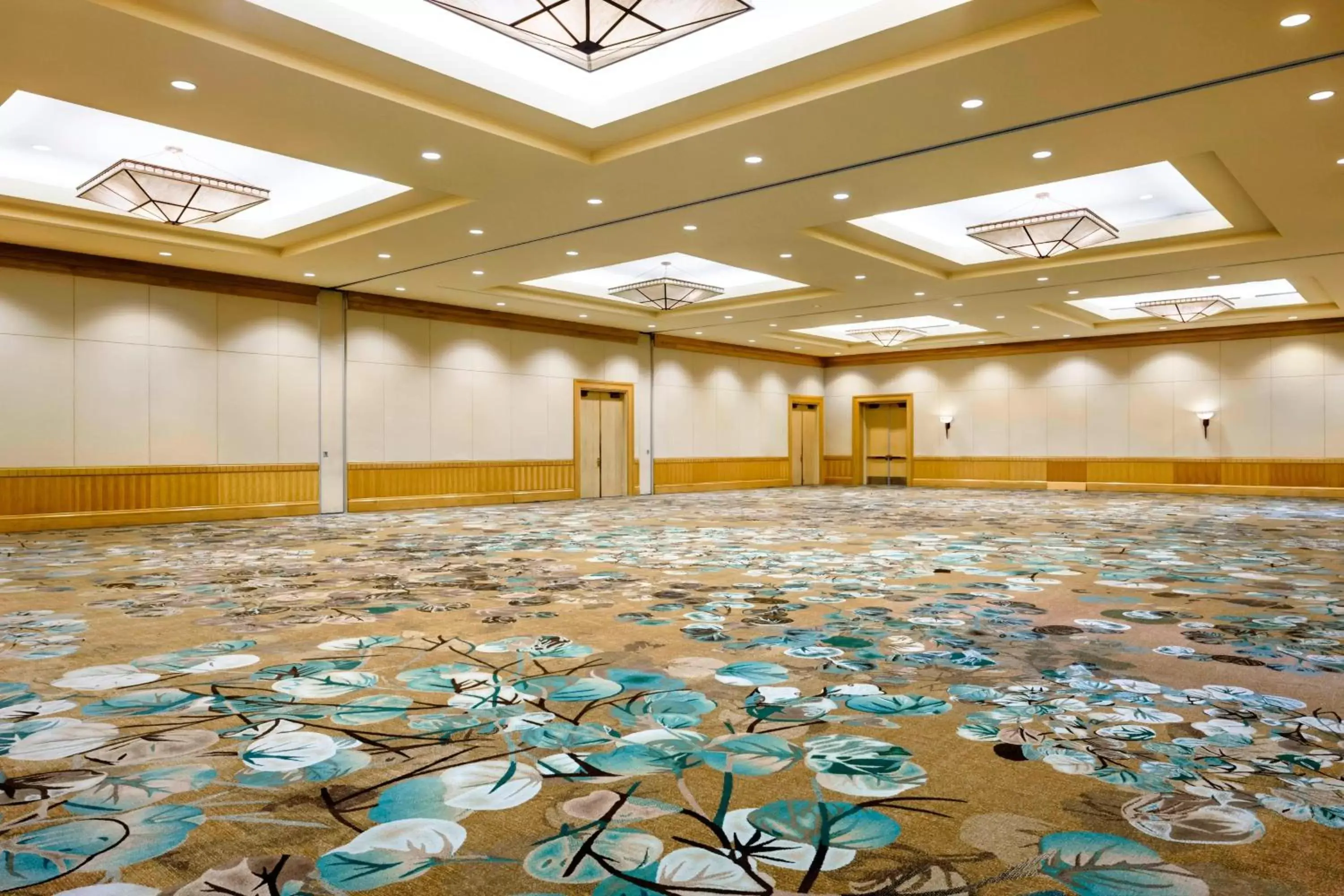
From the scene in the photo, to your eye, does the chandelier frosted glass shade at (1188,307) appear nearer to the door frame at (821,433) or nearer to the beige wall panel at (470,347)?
the door frame at (821,433)

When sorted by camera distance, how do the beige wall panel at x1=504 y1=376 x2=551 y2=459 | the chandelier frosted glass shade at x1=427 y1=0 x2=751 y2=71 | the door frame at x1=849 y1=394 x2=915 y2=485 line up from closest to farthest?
the chandelier frosted glass shade at x1=427 y1=0 x2=751 y2=71 < the beige wall panel at x1=504 y1=376 x2=551 y2=459 < the door frame at x1=849 y1=394 x2=915 y2=485

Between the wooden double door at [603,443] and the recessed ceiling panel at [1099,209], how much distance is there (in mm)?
8597

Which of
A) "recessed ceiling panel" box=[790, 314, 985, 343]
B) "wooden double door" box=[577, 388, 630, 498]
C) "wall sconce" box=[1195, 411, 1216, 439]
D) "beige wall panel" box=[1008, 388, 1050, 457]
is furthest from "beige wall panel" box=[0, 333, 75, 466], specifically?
"wall sconce" box=[1195, 411, 1216, 439]

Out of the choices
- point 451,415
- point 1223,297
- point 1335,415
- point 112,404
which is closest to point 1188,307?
point 1223,297

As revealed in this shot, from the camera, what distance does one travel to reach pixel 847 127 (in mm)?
7090

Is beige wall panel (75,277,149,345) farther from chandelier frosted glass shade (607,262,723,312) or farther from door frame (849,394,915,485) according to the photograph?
door frame (849,394,915,485)

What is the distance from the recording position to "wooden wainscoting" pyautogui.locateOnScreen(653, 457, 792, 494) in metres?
19.9

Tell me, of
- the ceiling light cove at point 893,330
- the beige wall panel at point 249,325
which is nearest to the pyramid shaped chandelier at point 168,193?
the beige wall panel at point 249,325

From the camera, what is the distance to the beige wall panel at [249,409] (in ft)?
42.9

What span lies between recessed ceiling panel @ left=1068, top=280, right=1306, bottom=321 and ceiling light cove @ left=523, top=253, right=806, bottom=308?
20.3 feet

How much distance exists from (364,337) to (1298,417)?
19506 millimetres

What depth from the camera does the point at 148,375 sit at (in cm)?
1229

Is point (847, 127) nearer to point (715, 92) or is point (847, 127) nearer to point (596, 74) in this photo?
point (715, 92)

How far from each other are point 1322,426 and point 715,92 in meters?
17.7
